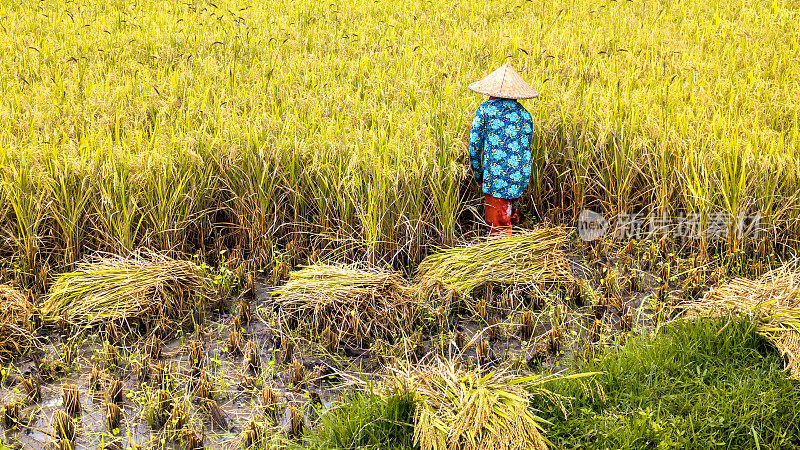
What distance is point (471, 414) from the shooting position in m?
2.37

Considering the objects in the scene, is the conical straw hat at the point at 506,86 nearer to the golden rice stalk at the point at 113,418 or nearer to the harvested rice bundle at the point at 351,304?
the harvested rice bundle at the point at 351,304

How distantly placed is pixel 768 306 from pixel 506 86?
1.65 metres

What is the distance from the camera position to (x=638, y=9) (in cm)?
807

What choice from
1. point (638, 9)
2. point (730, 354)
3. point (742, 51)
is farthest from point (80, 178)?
point (638, 9)

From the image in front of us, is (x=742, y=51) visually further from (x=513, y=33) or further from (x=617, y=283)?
(x=617, y=283)

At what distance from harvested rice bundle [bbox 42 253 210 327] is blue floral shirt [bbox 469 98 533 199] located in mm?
1624

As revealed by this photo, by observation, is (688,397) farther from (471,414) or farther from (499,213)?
(499,213)

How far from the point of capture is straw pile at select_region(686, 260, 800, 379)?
2.75 meters

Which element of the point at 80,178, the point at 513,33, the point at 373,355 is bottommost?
the point at 373,355

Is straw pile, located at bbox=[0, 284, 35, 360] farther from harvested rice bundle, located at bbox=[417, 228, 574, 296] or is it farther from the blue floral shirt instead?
the blue floral shirt

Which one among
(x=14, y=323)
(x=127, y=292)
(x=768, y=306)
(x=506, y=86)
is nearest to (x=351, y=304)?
(x=127, y=292)

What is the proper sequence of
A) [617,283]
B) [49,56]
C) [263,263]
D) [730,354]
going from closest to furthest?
[730,354] → [617,283] → [263,263] → [49,56]

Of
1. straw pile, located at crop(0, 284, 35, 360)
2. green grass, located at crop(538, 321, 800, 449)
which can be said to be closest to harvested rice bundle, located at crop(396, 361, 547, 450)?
green grass, located at crop(538, 321, 800, 449)

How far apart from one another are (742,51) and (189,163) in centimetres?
500
